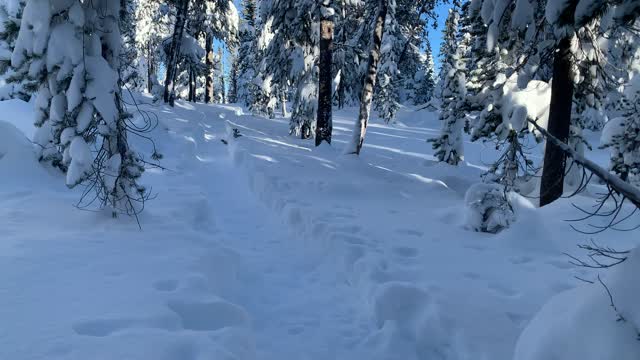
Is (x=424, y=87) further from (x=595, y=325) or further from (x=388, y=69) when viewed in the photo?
(x=595, y=325)

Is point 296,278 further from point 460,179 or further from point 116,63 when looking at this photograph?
point 460,179

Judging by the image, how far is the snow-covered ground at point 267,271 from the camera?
402 cm

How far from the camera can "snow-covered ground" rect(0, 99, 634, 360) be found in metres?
4.02

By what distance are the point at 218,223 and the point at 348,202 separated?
9.37 feet

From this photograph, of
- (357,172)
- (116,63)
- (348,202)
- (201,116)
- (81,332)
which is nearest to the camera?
(81,332)

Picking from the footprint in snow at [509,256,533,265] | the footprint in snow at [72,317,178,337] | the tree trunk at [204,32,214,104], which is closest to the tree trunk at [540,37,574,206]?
the footprint in snow at [509,256,533,265]

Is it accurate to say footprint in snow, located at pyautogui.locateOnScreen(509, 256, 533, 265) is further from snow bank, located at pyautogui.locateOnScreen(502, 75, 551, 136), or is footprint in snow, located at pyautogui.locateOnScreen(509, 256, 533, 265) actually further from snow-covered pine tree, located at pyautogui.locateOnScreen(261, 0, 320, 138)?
snow-covered pine tree, located at pyautogui.locateOnScreen(261, 0, 320, 138)

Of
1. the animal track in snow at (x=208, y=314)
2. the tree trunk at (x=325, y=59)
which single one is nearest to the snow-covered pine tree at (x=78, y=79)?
the animal track in snow at (x=208, y=314)

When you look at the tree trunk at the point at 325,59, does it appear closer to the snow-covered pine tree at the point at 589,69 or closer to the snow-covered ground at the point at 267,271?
the snow-covered ground at the point at 267,271

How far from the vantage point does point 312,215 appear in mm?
8328

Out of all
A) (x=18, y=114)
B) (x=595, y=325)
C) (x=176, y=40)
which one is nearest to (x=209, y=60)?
(x=176, y=40)

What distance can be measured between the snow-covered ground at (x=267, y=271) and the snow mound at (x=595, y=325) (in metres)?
0.92

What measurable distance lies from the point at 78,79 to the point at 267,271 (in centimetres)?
352

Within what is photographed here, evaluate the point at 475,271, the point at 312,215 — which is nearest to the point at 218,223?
the point at 312,215
